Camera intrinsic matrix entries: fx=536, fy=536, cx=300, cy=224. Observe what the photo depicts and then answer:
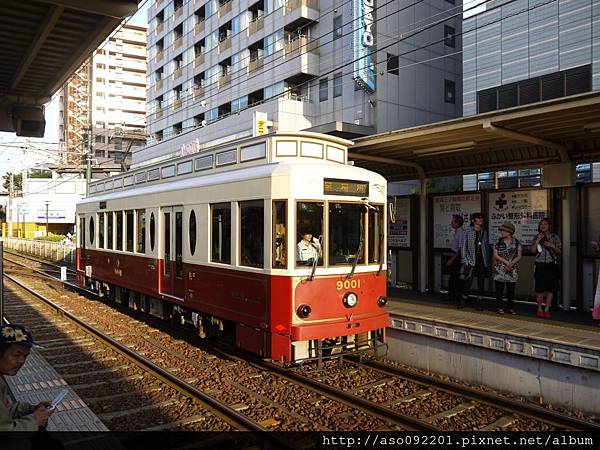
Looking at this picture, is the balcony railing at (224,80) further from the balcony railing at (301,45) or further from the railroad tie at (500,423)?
the railroad tie at (500,423)

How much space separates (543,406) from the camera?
638 centimetres

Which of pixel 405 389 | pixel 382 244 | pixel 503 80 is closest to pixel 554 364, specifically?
pixel 405 389

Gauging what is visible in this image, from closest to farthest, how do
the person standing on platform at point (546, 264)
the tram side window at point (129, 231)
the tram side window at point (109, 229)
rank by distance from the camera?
1. the person standing on platform at point (546, 264)
2. the tram side window at point (129, 231)
3. the tram side window at point (109, 229)

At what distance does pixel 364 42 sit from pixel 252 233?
20751 mm

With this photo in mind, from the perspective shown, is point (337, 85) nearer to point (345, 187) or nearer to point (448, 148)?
point (448, 148)

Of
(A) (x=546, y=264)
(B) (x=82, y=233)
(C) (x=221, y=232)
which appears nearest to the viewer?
(C) (x=221, y=232)

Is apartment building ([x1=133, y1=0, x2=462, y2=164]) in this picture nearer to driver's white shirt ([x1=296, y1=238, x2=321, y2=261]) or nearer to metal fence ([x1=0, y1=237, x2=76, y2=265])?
metal fence ([x1=0, y1=237, x2=76, y2=265])

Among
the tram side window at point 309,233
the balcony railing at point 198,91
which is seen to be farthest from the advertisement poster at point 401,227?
the balcony railing at point 198,91

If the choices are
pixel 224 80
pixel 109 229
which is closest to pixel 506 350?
pixel 109 229

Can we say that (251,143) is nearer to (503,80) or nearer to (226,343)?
(226,343)

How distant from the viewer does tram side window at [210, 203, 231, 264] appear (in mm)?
7723

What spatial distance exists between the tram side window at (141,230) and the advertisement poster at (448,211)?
19.4ft

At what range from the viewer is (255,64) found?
33.8 meters

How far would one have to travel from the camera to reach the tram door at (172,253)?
911cm
